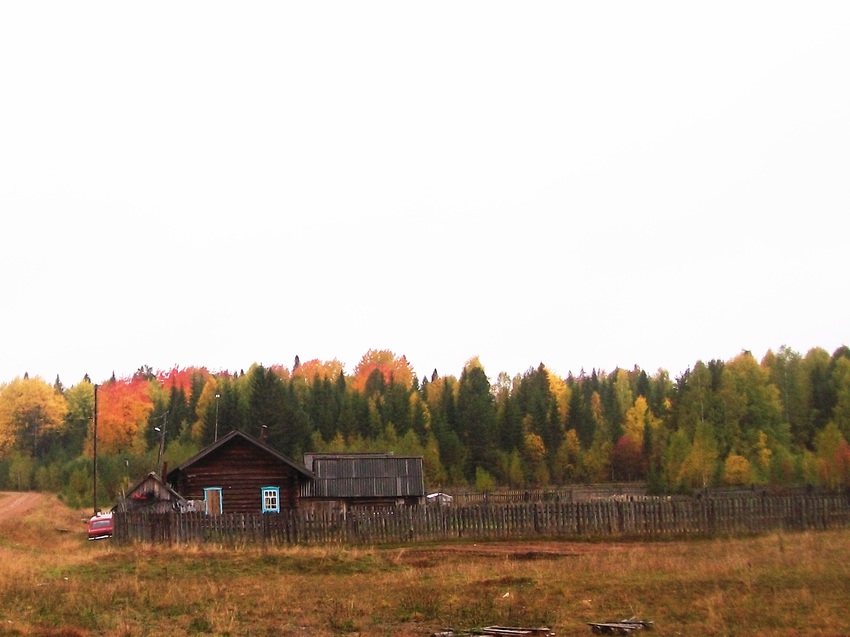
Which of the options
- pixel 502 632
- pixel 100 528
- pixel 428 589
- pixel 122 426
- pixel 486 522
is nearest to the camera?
pixel 502 632

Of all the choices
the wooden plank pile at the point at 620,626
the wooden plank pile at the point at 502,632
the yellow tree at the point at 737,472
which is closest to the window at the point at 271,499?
the wooden plank pile at the point at 502,632

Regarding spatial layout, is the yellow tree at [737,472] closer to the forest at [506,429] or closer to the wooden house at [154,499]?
the forest at [506,429]

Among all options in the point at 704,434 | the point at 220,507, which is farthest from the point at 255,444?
the point at 704,434

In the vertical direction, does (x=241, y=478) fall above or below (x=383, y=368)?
below

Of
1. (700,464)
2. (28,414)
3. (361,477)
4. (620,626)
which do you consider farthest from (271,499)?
(28,414)

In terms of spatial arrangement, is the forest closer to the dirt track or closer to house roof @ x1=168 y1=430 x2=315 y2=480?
the dirt track

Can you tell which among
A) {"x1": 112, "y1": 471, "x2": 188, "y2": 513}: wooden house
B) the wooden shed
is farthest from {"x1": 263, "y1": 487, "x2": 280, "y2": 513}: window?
{"x1": 112, "y1": 471, "x2": 188, "y2": 513}: wooden house

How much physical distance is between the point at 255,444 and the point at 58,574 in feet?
57.2

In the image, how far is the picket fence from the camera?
30.3 meters

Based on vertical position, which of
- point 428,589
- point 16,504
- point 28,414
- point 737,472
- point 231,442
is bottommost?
point 737,472

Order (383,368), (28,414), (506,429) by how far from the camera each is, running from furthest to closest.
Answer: (383,368) < (28,414) < (506,429)

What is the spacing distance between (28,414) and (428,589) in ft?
373

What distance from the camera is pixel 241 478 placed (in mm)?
39500

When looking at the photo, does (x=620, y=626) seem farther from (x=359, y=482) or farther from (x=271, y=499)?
(x=359, y=482)
